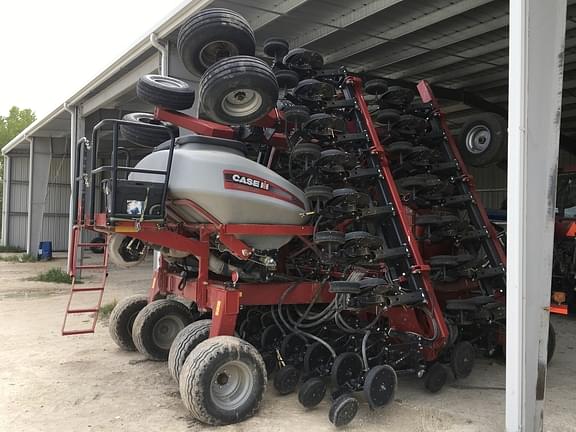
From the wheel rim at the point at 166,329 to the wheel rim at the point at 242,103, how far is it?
2.46 metres

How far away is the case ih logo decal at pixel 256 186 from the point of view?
4398 millimetres

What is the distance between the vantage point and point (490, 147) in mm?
6250

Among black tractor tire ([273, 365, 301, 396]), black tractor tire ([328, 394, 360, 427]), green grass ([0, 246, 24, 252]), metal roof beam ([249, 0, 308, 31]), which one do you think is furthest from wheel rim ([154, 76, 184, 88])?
green grass ([0, 246, 24, 252])

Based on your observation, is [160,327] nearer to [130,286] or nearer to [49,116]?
[130,286]

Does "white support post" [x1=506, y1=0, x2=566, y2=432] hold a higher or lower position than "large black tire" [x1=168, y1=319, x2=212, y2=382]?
higher

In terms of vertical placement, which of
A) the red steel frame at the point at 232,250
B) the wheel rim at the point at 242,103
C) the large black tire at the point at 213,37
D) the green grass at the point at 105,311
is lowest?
the green grass at the point at 105,311

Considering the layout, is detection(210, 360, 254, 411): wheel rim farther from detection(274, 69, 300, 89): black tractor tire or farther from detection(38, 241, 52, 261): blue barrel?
detection(38, 241, 52, 261): blue barrel

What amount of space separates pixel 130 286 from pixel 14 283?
10.0 ft

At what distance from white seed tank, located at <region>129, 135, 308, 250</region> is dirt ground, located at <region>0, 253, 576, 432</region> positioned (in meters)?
1.58

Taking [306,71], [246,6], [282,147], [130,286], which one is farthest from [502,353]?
[130,286]

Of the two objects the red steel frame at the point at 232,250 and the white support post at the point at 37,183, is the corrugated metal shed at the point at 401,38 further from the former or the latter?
the white support post at the point at 37,183

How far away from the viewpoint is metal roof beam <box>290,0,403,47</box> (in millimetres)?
6195

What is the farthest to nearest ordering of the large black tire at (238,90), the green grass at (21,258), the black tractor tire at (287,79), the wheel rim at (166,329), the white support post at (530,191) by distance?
the green grass at (21,258), the wheel rim at (166,329), the black tractor tire at (287,79), the large black tire at (238,90), the white support post at (530,191)

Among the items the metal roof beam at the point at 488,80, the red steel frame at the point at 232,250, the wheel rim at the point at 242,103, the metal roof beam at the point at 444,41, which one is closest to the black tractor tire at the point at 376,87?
the red steel frame at the point at 232,250
